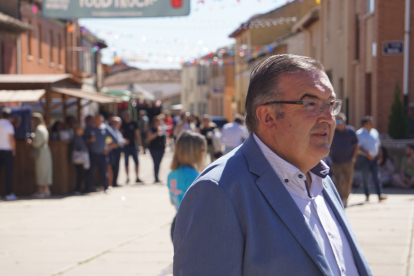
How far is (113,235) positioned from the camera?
28.7 feet

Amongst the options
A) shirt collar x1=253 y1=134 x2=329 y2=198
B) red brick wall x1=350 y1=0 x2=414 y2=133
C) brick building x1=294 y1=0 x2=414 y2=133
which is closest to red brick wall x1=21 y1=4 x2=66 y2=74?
brick building x1=294 y1=0 x2=414 y2=133

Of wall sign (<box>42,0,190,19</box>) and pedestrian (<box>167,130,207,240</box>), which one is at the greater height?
wall sign (<box>42,0,190,19</box>)

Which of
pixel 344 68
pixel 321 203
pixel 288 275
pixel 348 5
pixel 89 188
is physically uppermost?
pixel 348 5

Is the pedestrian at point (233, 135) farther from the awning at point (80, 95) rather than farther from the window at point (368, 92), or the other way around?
the window at point (368, 92)

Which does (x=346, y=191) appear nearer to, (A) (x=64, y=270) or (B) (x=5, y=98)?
(A) (x=64, y=270)

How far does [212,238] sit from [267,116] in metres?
0.57

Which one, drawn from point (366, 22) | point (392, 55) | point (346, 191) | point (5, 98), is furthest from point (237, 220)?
point (366, 22)

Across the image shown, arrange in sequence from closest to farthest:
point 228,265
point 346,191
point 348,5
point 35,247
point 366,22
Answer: point 228,265
point 35,247
point 346,191
point 366,22
point 348,5

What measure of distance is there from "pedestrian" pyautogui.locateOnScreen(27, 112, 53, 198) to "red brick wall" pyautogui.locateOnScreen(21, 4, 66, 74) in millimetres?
12233

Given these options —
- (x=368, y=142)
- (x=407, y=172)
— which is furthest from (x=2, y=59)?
(x=368, y=142)

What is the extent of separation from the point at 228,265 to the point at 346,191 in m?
8.94

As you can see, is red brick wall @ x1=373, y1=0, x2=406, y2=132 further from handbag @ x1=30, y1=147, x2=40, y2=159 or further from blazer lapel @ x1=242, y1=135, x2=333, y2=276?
blazer lapel @ x1=242, y1=135, x2=333, y2=276

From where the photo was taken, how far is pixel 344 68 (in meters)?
22.5

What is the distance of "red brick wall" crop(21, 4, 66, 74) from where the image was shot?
27.0 metres
